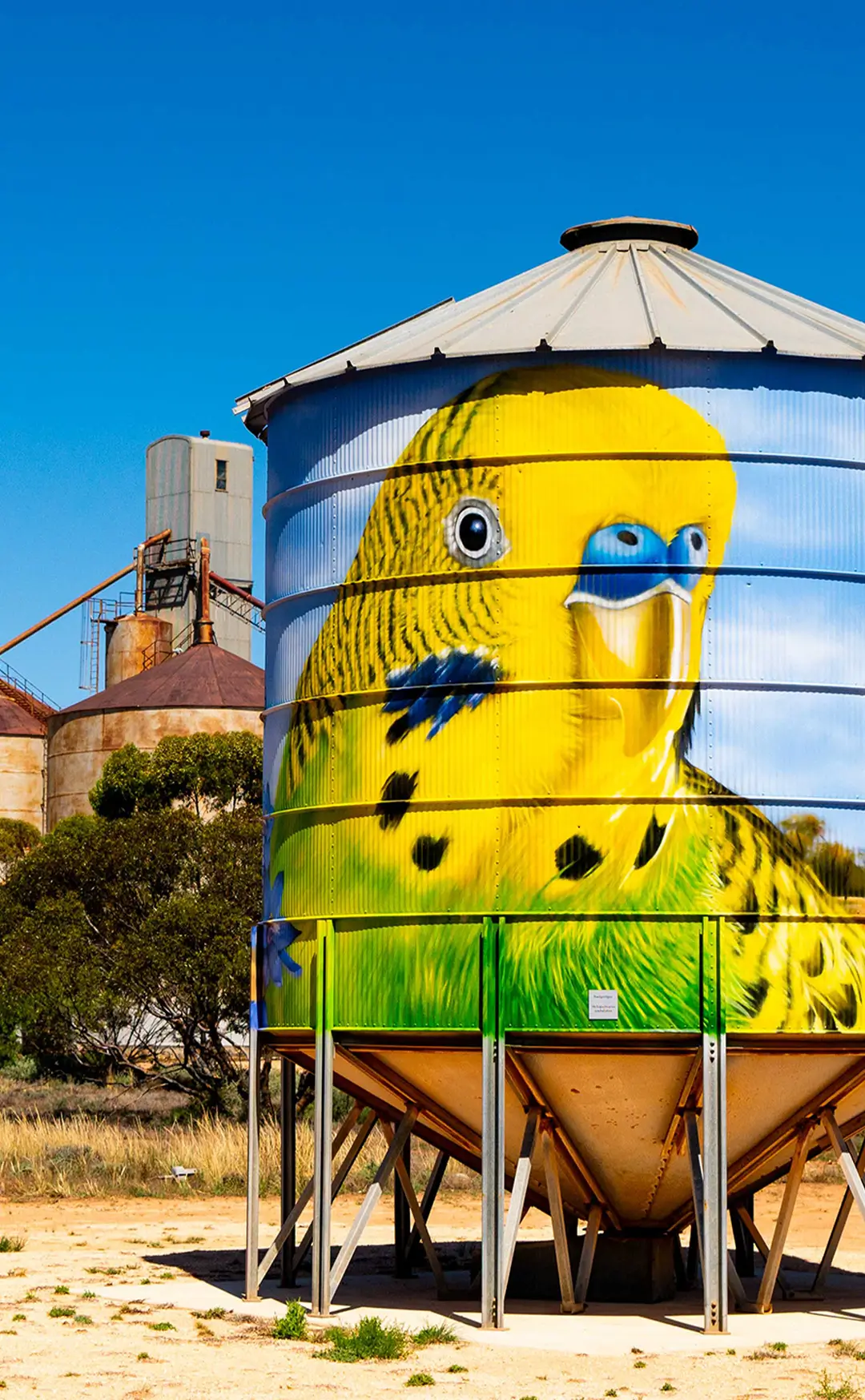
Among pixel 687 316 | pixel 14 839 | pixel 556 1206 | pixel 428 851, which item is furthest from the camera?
pixel 14 839

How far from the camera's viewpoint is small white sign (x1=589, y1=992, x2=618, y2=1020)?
54.4ft

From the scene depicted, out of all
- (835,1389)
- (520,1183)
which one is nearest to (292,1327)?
(520,1183)

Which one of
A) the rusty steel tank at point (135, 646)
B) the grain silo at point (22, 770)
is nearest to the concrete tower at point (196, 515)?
the rusty steel tank at point (135, 646)

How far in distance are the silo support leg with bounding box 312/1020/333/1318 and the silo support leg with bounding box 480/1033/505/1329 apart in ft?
4.98

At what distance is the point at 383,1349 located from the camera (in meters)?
16.0

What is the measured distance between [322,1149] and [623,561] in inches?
228

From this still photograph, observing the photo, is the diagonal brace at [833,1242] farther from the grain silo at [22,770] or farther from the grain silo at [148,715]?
the grain silo at [22,770]

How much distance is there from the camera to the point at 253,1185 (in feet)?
62.3

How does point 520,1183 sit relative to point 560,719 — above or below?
below

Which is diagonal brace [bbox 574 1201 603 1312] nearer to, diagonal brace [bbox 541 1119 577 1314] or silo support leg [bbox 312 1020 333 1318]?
diagonal brace [bbox 541 1119 577 1314]

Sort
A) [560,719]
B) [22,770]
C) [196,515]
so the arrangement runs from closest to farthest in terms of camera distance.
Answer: [560,719] < [22,770] < [196,515]

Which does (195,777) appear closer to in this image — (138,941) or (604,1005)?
(138,941)

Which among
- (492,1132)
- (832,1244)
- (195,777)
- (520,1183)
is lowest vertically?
(832,1244)

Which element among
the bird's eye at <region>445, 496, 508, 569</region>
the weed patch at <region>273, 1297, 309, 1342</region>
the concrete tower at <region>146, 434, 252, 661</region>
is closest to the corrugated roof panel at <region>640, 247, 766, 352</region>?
the bird's eye at <region>445, 496, 508, 569</region>
